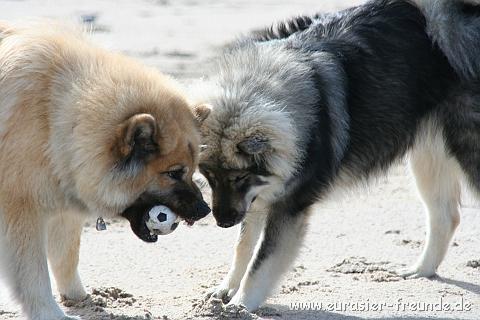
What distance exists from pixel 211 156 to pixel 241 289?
0.80m

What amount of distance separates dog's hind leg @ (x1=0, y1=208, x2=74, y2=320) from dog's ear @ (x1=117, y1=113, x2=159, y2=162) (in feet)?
1.91

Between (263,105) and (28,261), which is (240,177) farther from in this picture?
(28,261)

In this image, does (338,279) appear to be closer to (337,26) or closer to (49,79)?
(337,26)

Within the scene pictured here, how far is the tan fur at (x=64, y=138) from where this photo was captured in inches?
189

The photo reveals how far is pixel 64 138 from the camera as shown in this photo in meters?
4.82

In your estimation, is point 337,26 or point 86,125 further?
point 337,26

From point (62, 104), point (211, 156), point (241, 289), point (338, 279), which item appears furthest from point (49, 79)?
point (338, 279)

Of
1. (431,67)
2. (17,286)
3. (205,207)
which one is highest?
(431,67)

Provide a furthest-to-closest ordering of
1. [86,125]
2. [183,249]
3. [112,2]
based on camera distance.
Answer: [112,2], [183,249], [86,125]

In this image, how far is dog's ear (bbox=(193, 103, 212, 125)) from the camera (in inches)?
201

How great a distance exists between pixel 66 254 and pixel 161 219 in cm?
87

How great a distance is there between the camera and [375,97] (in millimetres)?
5832

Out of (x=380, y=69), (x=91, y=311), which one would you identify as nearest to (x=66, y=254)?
(x=91, y=311)

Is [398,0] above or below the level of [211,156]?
above
